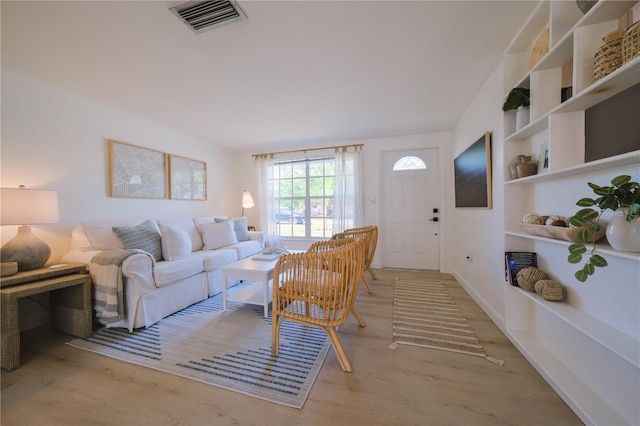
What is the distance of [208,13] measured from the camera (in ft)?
4.65

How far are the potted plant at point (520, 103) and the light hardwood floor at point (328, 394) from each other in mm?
1653

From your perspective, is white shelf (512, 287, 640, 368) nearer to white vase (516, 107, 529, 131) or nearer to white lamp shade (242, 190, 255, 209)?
white vase (516, 107, 529, 131)

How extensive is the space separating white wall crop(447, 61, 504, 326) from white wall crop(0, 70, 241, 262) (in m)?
3.99

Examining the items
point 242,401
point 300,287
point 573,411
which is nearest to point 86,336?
point 242,401

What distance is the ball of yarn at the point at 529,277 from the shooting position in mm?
1536

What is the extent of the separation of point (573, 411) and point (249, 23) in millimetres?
2869

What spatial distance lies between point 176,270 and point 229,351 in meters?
1.07

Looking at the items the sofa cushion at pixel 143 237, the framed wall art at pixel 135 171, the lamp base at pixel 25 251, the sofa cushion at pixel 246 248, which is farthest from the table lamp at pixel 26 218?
the sofa cushion at pixel 246 248

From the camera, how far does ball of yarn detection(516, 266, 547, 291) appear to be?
1536 mm

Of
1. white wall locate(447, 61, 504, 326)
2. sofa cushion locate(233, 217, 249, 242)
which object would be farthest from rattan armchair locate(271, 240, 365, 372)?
sofa cushion locate(233, 217, 249, 242)

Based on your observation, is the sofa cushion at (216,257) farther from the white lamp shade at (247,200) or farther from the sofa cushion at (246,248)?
the white lamp shade at (247,200)

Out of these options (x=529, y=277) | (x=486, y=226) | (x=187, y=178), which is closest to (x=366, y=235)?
(x=486, y=226)

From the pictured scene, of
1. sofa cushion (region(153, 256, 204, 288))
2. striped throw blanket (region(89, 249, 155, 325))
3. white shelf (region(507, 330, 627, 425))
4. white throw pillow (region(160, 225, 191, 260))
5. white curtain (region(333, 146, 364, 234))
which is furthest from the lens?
white curtain (region(333, 146, 364, 234))

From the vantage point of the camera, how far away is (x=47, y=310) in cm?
214
